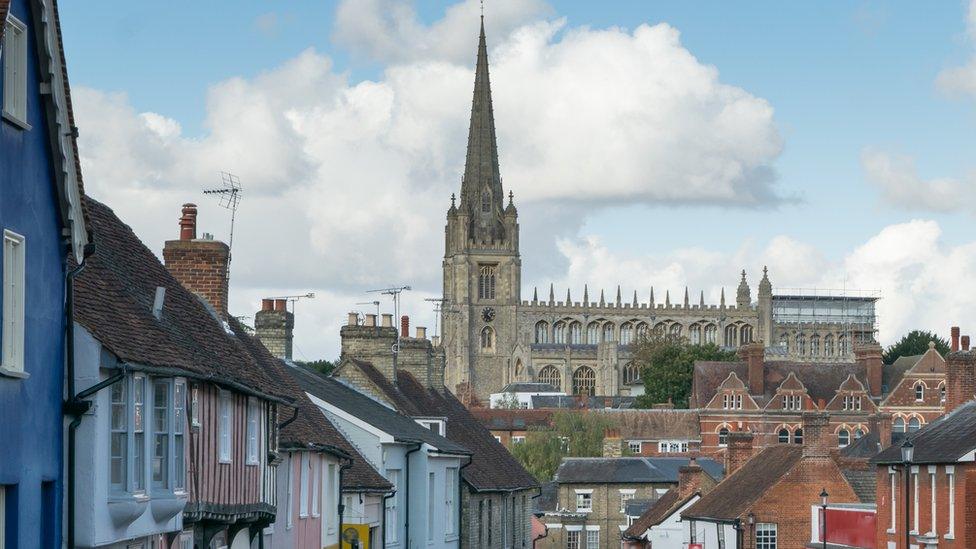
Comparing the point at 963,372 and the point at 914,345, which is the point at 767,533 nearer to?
the point at 963,372

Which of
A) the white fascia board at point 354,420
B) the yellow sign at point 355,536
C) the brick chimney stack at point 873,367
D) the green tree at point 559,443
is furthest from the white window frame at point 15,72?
the brick chimney stack at point 873,367

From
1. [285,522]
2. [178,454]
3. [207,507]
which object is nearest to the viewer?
[178,454]

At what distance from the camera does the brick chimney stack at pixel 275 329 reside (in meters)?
38.5

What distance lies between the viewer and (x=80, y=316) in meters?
17.2

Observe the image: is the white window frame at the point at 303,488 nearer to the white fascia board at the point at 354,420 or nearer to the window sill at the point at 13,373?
the white fascia board at the point at 354,420

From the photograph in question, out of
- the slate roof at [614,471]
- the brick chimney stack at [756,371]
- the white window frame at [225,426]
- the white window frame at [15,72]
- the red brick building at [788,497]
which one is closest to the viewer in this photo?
the white window frame at [15,72]

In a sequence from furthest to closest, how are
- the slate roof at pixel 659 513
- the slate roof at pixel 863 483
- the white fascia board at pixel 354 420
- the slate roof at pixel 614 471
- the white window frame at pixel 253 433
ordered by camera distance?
the slate roof at pixel 614 471 → the slate roof at pixel 659 513 → the slate roof at pixel 863 483 → the white fascia board at pixel 354 420 → the white window frame at pixel 253 433

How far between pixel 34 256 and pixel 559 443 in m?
104

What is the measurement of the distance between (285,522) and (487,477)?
2158 cm

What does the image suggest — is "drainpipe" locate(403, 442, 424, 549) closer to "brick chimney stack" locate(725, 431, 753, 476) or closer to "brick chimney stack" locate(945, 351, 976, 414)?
"brick chimney stack" locate(945, 351, 976, 414)

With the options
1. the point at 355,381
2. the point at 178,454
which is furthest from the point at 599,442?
the point at 178,454

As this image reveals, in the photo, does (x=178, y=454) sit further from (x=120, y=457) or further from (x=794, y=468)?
(x=794, y=468)

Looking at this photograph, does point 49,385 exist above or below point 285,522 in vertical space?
above

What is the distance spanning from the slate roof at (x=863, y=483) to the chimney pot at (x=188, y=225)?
1266 inches
